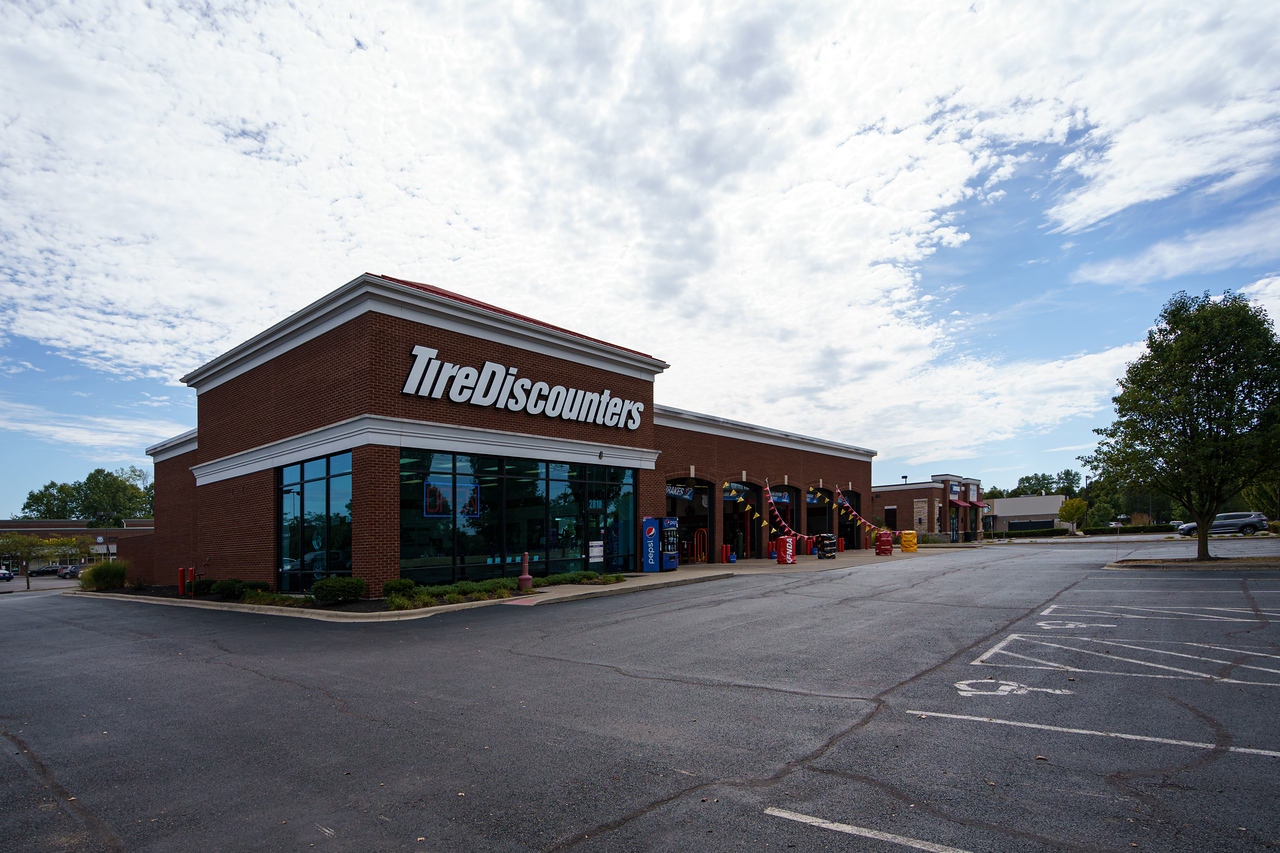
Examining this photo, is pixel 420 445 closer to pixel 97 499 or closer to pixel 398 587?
pixel 398 587

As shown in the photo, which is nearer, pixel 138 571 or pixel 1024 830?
pixel 1024 830

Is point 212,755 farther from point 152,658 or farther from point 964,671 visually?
point 964,671

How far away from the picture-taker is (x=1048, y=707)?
6930mm

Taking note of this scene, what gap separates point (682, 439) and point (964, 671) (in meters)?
23.2

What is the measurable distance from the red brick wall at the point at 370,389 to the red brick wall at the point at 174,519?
22.9 ft

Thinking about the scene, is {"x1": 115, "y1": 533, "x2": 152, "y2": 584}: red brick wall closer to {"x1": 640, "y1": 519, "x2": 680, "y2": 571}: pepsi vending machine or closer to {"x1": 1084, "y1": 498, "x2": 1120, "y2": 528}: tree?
{"x1": 640, "y1": 519, "x2": 680, "y2": 571}: pepsi vending machine

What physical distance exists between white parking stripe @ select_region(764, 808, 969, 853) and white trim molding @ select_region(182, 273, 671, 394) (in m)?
16.3

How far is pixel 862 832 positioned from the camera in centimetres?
424

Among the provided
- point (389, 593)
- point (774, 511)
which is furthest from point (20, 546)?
point (389, 593)

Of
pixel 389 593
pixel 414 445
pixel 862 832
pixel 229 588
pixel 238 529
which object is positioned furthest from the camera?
pixel 238 529

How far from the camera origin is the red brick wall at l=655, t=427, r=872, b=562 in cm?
3006

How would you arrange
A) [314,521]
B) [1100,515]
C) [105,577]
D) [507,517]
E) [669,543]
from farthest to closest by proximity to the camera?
[1100,515] → [105,577] → [669,543] → [507,517] → [314,521]

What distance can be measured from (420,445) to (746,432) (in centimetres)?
2087

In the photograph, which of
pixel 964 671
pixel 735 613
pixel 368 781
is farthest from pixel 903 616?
pixel 368 781
